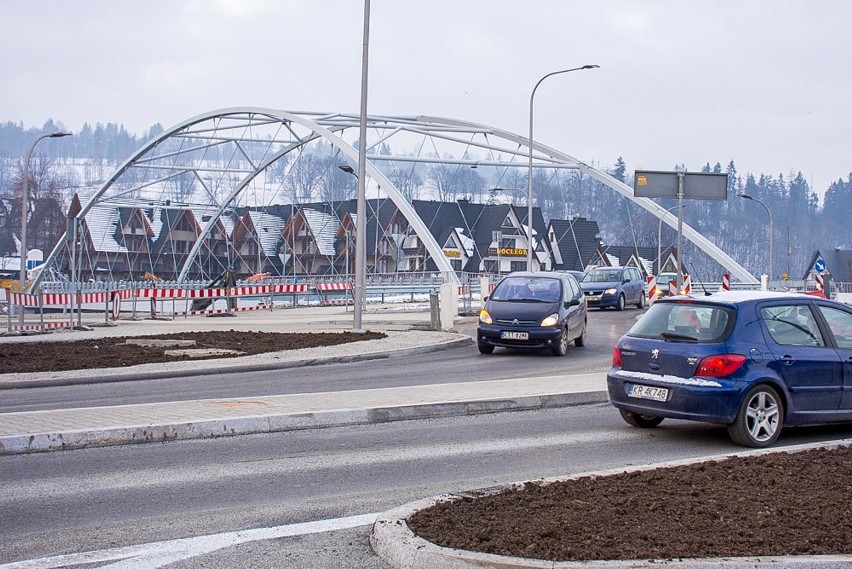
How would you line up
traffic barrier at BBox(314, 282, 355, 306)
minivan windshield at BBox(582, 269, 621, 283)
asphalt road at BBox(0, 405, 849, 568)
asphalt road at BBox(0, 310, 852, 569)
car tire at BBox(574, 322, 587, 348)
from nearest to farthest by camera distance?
asphalt road at BBox(0, 310, 852, 569), asphalt road at BBox(0, 405, 849, 568), car tire at BBox(574, 322, 587, 348), minivan windshield at BBox(582, 269, 621, 283), traffic barrier at BBox(314, 282, 355, 306)

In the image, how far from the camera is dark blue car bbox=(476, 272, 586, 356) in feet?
62.7

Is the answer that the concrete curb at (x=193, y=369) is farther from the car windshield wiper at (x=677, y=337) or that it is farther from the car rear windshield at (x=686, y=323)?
the car windshield wiper at (x=677, y=337)

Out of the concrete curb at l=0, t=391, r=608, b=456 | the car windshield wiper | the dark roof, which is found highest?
the dark roof

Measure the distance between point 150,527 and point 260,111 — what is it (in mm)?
54297

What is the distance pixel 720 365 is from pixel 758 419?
2.00ft

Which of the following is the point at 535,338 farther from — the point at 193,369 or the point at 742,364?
the point at 742,364

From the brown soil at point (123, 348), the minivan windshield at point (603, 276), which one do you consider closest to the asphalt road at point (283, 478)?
the brown soil at point (123, 348)

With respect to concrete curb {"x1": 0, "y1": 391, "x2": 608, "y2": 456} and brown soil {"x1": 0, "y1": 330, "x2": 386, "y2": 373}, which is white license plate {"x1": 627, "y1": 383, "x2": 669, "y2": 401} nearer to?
concrete curb {"x1": 0, "y1": 391, "x2": 608, "y2": 456}

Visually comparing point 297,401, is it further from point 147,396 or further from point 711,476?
point 711,476

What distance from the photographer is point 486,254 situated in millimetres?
81938

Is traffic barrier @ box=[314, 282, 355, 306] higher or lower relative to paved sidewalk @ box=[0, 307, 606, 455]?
lower

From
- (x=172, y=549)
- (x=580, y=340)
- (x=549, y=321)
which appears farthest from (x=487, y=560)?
(x=580, y=340)

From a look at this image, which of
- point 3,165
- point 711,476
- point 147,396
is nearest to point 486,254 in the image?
point 147,396

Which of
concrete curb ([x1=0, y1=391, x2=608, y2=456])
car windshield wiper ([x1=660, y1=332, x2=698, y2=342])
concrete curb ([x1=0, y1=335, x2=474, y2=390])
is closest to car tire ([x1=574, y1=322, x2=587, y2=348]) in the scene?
concrete curb ([x1=0, y1=335, x2=474, y2=390])
